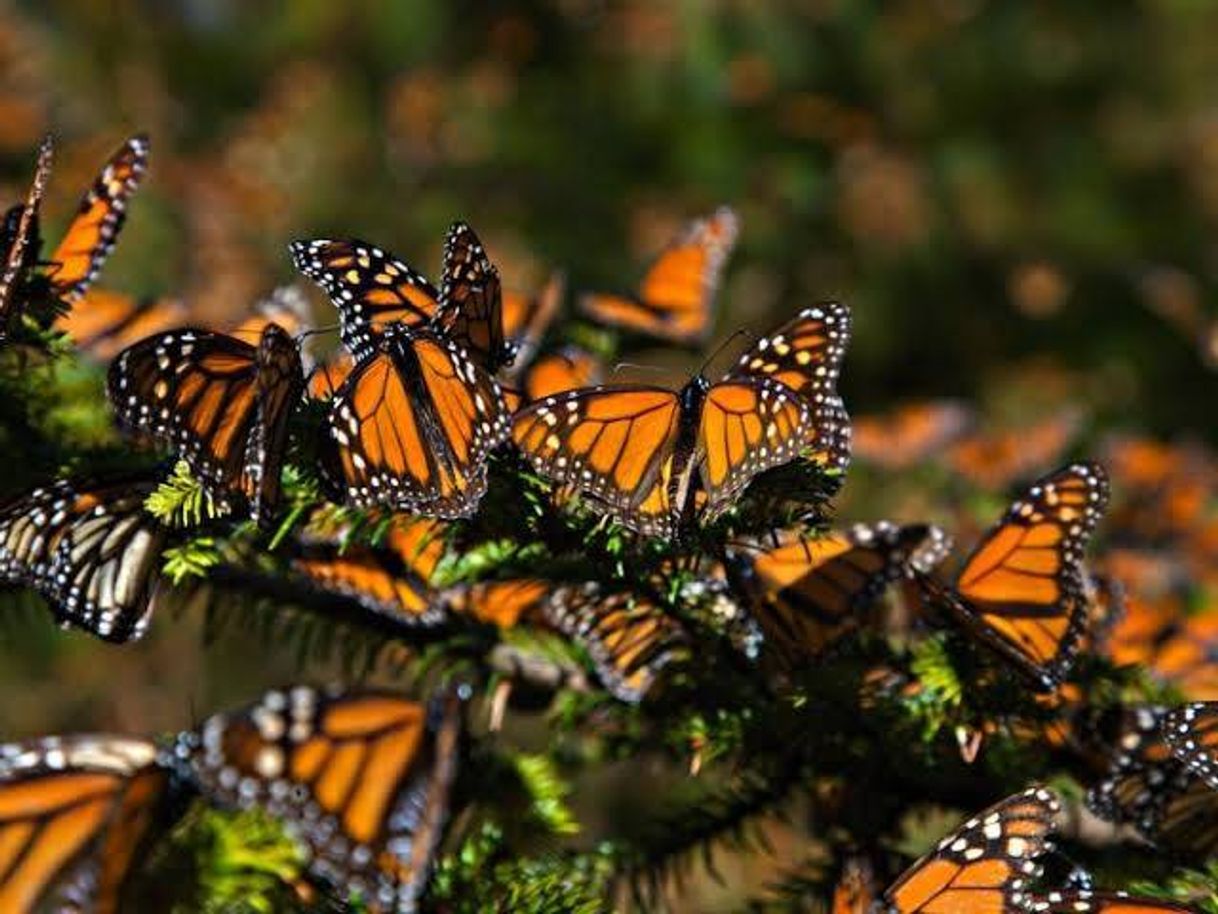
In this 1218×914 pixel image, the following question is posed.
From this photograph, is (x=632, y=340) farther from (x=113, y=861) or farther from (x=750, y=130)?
(x=750, y=130)

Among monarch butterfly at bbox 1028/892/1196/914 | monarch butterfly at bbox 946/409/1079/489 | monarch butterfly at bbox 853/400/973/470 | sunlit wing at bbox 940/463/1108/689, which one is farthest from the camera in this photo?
monarch butterfly at bbox 853/400/973/470

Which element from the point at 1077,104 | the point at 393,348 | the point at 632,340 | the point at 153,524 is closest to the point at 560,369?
the point at 393,348

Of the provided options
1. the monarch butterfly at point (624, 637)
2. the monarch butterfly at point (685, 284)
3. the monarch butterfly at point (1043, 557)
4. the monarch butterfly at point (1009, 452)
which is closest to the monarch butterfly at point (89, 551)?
the monarch butterfly at point (624, 637)

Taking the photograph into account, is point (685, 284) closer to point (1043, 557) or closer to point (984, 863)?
point (1043, 557)

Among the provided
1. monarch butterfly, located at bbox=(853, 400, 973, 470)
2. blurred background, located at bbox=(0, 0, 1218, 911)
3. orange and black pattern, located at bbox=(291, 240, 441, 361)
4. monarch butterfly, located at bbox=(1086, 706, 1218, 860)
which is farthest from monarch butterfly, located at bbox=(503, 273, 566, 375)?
blurred background, located at bbox=(0, 0, 1218, 911)

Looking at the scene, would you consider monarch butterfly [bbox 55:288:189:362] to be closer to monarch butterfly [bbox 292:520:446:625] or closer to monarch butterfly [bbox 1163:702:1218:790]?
monarch butterfly [bbox 292:520:446:625]
